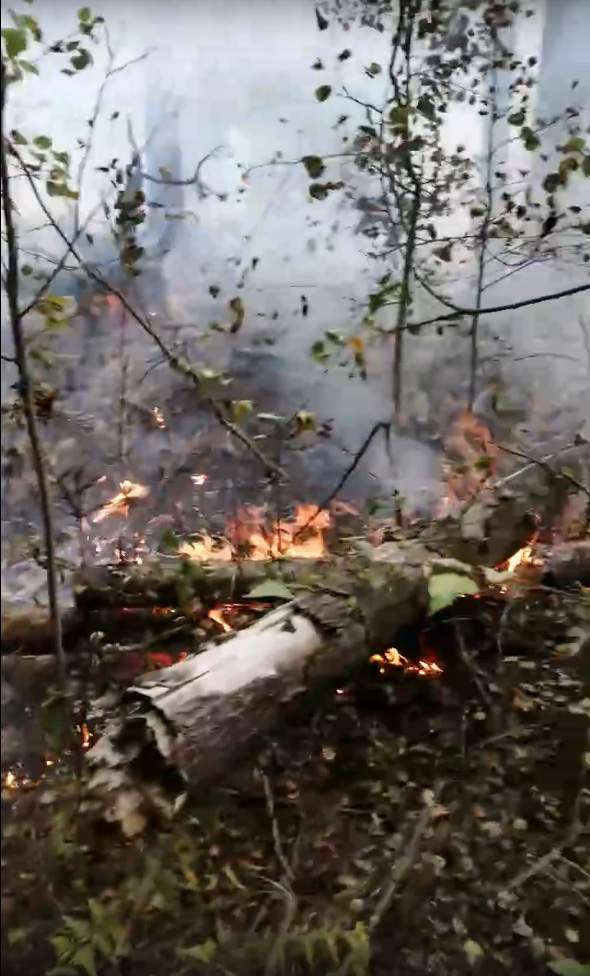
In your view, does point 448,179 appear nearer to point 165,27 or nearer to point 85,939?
point 165,27

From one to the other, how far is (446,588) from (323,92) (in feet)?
2.00

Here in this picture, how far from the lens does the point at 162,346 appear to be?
38.6 inches

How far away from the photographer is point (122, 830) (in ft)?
3.02

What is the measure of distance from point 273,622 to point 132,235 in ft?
1.61

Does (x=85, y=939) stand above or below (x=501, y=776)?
below

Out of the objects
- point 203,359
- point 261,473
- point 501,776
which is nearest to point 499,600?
point 501,776

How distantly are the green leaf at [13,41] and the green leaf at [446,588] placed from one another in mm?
761

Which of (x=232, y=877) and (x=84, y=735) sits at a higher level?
(x=84, y=735)

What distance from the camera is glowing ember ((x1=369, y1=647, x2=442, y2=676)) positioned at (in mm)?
1054

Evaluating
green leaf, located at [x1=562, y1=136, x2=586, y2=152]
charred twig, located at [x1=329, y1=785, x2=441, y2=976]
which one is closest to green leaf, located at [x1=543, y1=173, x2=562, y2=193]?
green leaf, located at [x1=562, y1=136, x2=586, y2=152]

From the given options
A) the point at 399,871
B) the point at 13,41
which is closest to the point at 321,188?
the point at 13,41

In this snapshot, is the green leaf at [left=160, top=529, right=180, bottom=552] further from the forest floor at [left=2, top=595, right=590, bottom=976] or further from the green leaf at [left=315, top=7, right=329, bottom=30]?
the green leaf at [left=315, top=7, right=329, bottom=30]

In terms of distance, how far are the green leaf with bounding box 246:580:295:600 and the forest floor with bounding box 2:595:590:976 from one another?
0.48 ft

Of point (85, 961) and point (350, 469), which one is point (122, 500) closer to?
point (350, 469)
